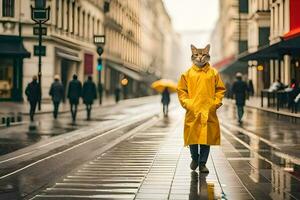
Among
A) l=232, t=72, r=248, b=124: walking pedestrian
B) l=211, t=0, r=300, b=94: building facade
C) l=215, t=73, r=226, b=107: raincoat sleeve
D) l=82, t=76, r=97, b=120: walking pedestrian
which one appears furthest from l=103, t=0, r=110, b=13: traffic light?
l=215, t=73, r=226, b=107: raincoat sleeve

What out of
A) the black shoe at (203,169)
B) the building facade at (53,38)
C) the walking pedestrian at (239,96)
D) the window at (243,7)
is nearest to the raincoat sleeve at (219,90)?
the black shoe at (203,169)

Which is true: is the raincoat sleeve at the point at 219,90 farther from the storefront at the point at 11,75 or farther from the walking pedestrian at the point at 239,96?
the storefront at the point at 11,75

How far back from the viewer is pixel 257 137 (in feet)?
47.9

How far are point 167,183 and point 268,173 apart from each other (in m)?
1.84

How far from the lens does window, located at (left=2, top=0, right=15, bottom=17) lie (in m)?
37.4

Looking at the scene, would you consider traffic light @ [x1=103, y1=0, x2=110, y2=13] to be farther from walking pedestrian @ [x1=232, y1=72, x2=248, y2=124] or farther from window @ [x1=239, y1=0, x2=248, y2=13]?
walking pedestrian @ [x1=232, y1=72, x2=248, y2=124]

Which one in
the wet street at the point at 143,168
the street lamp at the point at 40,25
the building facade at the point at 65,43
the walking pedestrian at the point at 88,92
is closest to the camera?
the wet street at the point at 143,168

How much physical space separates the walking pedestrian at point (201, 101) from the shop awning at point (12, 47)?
29.2 metres

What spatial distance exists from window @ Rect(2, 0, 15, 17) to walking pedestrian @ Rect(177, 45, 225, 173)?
31.3 metres

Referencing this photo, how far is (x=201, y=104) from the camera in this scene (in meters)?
8.30

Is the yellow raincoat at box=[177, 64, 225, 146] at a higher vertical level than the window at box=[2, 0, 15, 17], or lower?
lower

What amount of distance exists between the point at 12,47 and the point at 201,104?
30.6m

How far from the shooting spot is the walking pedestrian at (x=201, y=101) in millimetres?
8258

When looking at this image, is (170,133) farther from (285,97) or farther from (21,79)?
(21,79)
